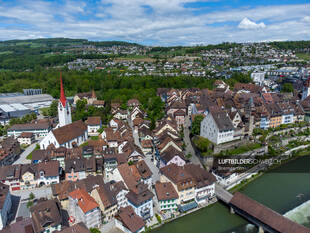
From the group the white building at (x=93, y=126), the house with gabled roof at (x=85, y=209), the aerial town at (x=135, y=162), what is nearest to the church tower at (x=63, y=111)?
the aerial town at (x=135, y=162)

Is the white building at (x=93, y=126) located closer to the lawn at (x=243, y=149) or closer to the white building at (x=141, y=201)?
the white building at (x=141, y=201)

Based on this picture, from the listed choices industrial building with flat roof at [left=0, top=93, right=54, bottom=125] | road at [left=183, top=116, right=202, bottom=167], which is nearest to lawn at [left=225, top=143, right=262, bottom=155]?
road at [left=183, top=116, right=202, bottom=167]

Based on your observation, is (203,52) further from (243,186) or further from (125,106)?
(243,186)

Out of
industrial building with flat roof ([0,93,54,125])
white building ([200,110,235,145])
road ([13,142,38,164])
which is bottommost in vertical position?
road ([13,142,38,164])

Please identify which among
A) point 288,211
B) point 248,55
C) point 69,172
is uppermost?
point 248,55

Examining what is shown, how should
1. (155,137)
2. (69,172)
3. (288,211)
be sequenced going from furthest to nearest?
(155,137), (69,172), (288,211)

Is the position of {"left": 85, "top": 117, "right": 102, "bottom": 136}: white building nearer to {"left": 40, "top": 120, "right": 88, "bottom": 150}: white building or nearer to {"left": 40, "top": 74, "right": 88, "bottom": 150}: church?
{"left": 40, "top": 74, "right": 88, "bottom": 150}: church

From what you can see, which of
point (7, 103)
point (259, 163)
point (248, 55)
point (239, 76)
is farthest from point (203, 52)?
point (259, 163)

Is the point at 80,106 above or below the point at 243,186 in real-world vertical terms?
above
